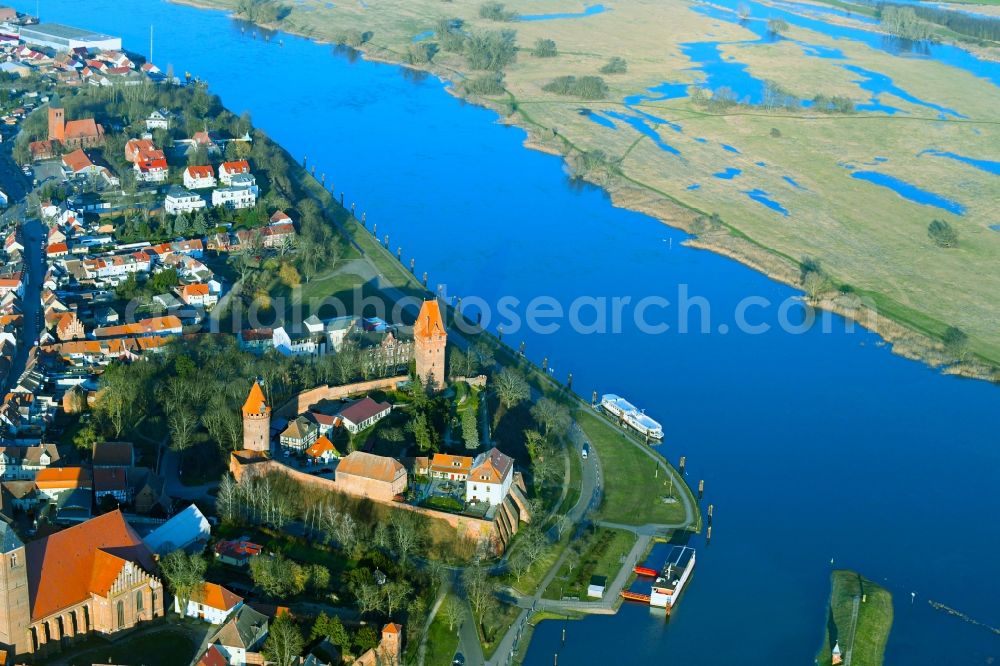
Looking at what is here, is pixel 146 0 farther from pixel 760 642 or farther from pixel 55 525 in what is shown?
pixel 760 642

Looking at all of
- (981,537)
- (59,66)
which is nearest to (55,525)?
(981,537)

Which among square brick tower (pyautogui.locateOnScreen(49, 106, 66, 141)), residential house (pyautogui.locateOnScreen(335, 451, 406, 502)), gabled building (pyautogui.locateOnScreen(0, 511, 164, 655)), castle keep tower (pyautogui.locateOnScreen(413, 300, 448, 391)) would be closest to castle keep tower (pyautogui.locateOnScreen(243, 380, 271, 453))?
residential house (pyautogui.locateOnScreen(335, 451, 406, 502))

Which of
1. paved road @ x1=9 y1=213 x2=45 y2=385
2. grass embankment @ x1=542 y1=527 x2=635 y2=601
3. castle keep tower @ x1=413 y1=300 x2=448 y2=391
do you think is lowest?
paved road @ x1=9 y1=213 x2=45 y2=385

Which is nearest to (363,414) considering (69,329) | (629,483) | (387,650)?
(629,483)

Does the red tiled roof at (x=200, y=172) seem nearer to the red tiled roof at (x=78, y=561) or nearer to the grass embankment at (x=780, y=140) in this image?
the grass embankment at (x=780, y=140)

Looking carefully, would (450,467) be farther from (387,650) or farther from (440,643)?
(387,650)

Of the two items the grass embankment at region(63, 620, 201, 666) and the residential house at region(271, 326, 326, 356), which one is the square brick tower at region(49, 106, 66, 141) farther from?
the grass embankment at region(63, 620, 201, 666)

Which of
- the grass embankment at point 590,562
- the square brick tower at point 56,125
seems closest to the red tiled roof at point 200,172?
the square brick tower at point 56,125
